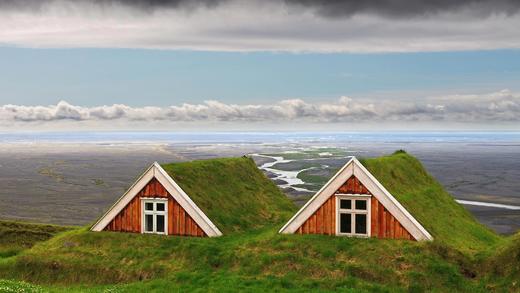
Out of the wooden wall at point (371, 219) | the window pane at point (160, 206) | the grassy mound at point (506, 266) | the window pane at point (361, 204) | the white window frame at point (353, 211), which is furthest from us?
the window pane at point (160, 206)

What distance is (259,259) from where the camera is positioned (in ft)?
90.5

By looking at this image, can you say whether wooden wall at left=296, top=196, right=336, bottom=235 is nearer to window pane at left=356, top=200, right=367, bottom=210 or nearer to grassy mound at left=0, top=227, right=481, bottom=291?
grassy mound at left=0, top=227, right=481, bottom=291

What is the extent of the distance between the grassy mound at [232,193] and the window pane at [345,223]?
24.4 ft

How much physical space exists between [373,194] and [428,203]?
10.7m

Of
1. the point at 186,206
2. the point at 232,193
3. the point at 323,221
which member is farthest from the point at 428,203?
the point at 186,206

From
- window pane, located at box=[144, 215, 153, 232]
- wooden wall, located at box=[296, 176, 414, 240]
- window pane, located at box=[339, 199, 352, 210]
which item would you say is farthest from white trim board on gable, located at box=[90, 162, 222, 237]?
window pane, located at box=[339, 199, 352, 210]

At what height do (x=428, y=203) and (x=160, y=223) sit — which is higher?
(x=428, y=203)

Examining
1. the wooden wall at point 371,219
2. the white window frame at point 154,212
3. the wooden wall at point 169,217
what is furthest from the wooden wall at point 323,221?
the white window frame at point 154,212

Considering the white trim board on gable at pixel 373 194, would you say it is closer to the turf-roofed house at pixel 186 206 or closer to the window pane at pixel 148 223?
the turf-roofed house at pixel 186 206

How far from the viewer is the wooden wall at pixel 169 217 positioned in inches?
1243

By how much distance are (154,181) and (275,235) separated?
7980 mm

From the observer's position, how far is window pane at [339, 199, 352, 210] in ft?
93.6

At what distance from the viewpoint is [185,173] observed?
35188 mm

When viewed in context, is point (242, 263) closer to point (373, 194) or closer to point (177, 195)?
point (177, 195)
